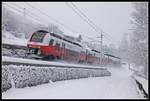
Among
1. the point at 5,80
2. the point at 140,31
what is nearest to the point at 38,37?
the point at 5,80

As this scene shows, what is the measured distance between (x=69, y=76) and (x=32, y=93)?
10.3 m

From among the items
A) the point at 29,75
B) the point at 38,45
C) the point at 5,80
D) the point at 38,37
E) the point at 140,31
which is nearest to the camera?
the point at 5,80

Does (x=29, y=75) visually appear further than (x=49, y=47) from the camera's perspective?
No

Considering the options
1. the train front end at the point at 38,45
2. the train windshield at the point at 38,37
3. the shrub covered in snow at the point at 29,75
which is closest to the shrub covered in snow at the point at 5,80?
the shrub covered in snow at the point at 29,75

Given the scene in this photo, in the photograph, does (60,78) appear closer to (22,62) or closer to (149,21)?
(22,62)

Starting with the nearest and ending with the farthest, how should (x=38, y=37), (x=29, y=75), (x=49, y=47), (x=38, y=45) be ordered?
(x=29, y=75), (x=38, y=45), (x=49, y=47), (x=38, y=37)

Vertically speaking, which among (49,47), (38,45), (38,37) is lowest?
(49,47)

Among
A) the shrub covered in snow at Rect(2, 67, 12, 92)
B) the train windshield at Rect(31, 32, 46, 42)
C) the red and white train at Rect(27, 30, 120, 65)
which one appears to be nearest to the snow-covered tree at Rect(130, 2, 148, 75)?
the red and white train at Rect(27, 30, 120, 65)

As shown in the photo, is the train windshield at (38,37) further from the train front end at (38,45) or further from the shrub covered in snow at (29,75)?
the shrub covered in snow at (29,75)

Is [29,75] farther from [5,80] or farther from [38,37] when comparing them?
[38,37]

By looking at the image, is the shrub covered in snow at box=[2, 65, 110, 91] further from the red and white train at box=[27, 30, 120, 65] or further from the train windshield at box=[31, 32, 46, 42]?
the train windshield at box=[31, 32, 46, 42]

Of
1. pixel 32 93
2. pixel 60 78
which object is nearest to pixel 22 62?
pixel 32 93

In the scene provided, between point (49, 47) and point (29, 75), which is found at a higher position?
point (49, 47)

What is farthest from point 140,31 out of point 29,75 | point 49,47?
point 29,75
